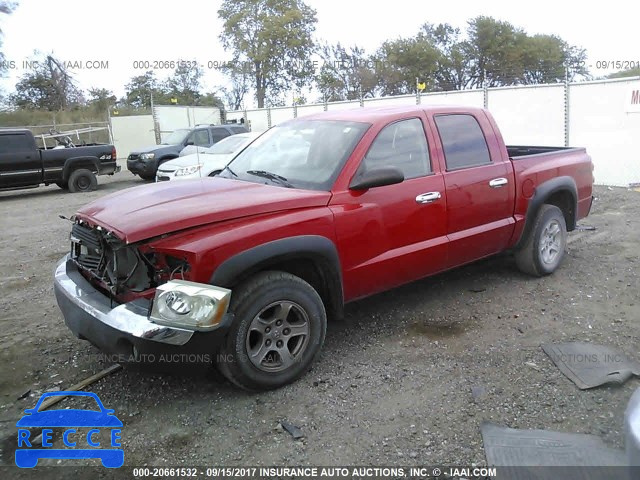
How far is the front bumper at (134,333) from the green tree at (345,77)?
141ft

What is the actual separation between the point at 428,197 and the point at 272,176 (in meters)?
1.24

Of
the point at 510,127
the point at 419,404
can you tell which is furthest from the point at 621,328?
the point at 510,127

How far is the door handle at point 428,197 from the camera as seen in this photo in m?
4.24

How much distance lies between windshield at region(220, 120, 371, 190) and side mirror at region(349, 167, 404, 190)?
0.22 m

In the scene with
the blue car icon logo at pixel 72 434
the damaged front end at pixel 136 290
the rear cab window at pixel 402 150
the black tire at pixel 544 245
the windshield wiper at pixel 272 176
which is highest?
the rear cab window at pixel 402 150

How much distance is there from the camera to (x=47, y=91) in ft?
138

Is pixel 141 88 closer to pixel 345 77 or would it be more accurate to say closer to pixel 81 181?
pixel 345 77

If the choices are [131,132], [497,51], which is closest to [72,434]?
[131,132]

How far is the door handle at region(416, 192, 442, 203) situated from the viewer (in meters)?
4.24

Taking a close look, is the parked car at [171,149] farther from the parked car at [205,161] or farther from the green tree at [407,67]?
the green tree at [407,67]

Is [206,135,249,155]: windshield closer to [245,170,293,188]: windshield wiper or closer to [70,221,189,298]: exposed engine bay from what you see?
[245,170,293,188]: windshield wiper

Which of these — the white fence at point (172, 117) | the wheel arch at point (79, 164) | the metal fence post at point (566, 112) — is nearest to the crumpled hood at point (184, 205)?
the metal fence post at point (566, 112)

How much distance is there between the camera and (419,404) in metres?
3.35

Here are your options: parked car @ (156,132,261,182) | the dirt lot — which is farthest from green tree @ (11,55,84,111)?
the dirt lot
